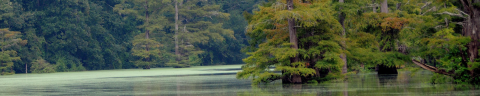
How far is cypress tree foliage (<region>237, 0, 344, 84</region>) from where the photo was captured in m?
23.0

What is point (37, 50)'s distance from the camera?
60.5m

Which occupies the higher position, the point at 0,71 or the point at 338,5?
the point at 338,5

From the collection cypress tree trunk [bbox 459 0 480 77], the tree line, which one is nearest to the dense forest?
the tree line

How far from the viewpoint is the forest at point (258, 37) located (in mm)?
20250

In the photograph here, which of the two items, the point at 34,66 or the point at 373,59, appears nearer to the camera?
the point at 373,59

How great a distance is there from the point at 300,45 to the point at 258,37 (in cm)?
299

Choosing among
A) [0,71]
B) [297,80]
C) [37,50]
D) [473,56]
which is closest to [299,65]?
[297,80]

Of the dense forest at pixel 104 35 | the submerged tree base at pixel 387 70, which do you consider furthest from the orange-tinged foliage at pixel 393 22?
the dense forest at pixel 104 35

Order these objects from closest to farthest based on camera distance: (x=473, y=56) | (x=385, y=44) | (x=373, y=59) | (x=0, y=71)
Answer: (x=473, y=56) < (x=373, y=59) < (x=385, y=44) < (x=0, y=71)

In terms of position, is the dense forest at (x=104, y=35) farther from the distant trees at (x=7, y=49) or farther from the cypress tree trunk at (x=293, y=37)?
the cypress tree trunk at (x=293, y=37)

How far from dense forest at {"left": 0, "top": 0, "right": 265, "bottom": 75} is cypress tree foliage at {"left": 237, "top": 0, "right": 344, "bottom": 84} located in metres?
34.3

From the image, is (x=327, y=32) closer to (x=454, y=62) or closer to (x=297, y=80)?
(x=297, y=80)

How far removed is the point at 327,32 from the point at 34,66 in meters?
39.2

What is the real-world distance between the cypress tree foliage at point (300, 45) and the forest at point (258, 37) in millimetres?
43
